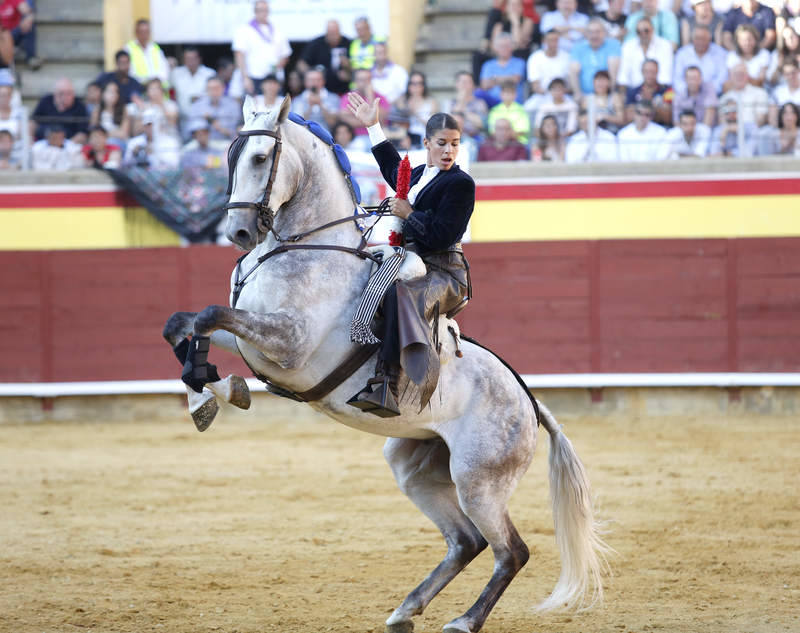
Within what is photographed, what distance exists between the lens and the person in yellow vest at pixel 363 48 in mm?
13242

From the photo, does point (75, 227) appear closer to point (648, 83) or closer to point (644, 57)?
point (648, 83)

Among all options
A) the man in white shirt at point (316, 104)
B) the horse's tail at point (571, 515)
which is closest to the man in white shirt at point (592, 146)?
the man in white shirt at point (316, 104)

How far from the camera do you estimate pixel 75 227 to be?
12.5 metres

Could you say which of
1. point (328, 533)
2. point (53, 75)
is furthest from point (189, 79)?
point (328, 533)

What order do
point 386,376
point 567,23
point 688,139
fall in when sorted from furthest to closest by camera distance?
point 567,23
point 688,139
point 386,376

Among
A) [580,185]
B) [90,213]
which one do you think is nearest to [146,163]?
[90,213]

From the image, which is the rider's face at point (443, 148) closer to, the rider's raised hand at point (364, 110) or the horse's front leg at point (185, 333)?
the rider's raised hand at point (364, 110)

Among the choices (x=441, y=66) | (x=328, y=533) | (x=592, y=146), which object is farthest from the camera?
(x=441, y=66)

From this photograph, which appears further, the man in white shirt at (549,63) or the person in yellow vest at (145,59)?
the person in yellow vest at (145,59)

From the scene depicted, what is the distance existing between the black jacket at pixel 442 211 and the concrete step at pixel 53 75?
34.1ft

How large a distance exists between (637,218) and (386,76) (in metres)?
3.19

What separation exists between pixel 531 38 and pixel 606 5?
37.2 inches

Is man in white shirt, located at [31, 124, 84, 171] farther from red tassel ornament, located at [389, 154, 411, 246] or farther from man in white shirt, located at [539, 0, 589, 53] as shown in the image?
red tassel ornament, located at [389, 154, 411, 246]

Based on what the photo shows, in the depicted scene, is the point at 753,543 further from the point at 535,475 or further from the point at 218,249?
the point at 218,249
